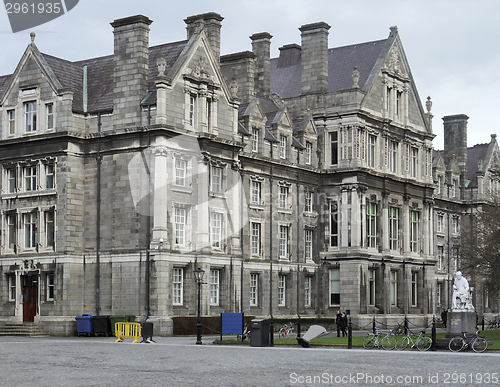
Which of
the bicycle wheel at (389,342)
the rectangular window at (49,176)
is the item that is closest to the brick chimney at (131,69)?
the rectangular window at (49,176)

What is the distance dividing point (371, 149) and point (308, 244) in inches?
304

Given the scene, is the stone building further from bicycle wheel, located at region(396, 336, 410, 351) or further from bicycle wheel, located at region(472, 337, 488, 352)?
bicycle wheel, located at region(472, 337, 488, 352)

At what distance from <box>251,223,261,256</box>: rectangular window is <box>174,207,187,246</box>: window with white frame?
25.6 feet

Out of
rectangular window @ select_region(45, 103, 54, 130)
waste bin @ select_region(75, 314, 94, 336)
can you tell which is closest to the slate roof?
rectangular window @ select_region(45, 103, 54, 130)

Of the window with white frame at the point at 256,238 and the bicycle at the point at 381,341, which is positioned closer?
the bicycle at the point at 381,341

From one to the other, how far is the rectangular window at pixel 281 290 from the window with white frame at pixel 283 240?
1.40 metres

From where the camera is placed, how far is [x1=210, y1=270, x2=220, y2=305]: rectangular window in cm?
5216

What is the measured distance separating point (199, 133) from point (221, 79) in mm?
4354

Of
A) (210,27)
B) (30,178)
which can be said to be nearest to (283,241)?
(210,27)

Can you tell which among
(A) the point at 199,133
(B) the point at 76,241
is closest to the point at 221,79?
(A) the point at 199,133

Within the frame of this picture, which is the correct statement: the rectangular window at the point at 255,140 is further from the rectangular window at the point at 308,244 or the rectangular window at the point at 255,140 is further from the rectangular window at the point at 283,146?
→ the rectangular window at the point at 308,244

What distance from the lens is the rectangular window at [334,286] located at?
62.0 meters

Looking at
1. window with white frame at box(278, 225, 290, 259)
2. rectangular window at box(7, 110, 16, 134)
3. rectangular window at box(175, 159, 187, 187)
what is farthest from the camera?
window with white frame at box(278, 225, 290, 259)

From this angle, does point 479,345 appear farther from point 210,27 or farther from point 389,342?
point 210,27
